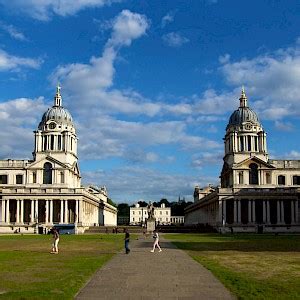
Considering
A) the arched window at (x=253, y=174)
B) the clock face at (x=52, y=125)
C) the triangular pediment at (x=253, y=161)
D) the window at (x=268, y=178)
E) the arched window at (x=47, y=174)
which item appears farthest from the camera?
the clock face at (x=52, y=125)

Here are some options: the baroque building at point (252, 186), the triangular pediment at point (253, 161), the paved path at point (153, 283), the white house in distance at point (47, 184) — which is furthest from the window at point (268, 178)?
the paved path at point (153, 283)

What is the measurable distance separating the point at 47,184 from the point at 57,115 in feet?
61.2

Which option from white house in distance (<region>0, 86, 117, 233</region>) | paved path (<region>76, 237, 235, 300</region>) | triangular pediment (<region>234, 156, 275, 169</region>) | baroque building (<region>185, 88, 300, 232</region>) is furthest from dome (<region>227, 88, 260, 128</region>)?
paved path (<region>76, 237, 235, 300</region>)

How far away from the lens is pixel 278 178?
135 meters

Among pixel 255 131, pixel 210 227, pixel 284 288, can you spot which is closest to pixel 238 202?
pixel 210 227

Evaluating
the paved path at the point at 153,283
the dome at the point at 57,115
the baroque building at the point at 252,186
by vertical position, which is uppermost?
the dome at the point at 57,115

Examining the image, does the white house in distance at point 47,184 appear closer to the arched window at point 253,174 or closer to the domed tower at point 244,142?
the domed tower at point 244,142

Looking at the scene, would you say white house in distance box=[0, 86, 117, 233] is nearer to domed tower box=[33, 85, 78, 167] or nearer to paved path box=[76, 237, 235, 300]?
domed tower box=[33, 85, 78, 167]

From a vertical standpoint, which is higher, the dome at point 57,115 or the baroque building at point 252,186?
the dome at point 57,115

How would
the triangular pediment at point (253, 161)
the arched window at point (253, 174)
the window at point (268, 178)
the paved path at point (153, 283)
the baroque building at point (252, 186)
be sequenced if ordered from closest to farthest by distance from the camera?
the paved path at point (153, 283) < the baroque building at point (252, 186) < the triangular pediment at point (253, 161) < the arched window at point (253, 174) < the window at point (268, 178)

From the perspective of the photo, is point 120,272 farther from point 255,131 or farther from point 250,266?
point 255,131

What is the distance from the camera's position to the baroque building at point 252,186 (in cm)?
12488

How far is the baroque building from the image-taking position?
410 ft

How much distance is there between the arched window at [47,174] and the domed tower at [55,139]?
2.72 m
